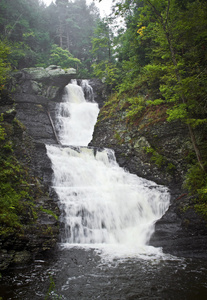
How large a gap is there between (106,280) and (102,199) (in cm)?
462

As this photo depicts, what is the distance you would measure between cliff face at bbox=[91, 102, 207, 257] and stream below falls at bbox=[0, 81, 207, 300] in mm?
568

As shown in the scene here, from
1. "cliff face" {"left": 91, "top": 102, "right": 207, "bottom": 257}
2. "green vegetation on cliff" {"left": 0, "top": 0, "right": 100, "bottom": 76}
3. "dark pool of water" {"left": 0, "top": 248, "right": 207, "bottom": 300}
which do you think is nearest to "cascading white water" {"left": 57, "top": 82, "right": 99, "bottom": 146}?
"cliff face" {"left": 91, "top": 102, "right": 207, "bottom": 257}

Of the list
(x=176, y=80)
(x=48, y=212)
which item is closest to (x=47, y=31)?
(x=176, y=80)

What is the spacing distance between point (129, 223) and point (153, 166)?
4409 millimetres

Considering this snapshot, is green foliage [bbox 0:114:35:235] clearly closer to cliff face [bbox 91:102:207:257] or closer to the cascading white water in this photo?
cliff face [bbox 91:102:207:257]

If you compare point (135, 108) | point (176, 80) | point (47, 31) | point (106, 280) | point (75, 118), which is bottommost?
point (106, 280)

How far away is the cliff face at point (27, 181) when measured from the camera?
6062 mm

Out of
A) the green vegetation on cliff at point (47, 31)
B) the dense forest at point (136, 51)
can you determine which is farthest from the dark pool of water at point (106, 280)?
the green vegetation on cliff at point (47, 31)

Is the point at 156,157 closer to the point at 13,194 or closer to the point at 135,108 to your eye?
the point at 135,108

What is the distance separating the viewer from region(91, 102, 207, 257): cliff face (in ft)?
24.6

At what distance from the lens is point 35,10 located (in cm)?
3294

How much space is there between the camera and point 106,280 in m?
5.09

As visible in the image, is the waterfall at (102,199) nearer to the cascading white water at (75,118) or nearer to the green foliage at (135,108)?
the green foliage at (135,108)

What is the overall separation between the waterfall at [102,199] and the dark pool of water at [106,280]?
1.81 meters
